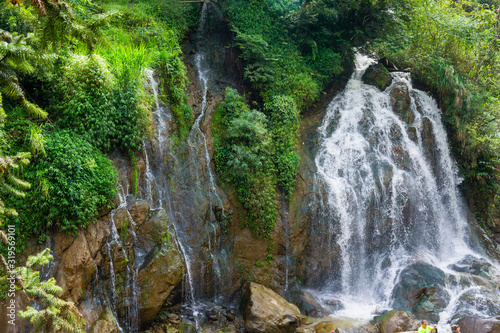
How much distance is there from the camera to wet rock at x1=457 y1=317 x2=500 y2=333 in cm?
865

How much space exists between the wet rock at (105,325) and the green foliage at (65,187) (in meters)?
2.10

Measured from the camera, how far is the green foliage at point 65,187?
6609 millimetres

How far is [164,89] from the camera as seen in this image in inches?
425

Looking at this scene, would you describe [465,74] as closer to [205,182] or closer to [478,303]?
[478,303]

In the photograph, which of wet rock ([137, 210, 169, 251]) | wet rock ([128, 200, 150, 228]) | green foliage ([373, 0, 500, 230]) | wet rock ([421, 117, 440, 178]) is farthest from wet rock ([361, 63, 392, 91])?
wet rock ([128, 200, 150, 228])

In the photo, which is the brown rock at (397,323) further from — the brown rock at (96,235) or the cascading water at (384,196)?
the brown rock at (96,235)

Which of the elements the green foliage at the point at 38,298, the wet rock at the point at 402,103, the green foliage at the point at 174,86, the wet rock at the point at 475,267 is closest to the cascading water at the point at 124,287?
the green foliage at the point at 174,86

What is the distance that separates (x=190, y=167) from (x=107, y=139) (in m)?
2.82

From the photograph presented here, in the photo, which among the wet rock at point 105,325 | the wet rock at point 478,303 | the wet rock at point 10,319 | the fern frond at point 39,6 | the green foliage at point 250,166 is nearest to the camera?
the fern frond at point 39,6

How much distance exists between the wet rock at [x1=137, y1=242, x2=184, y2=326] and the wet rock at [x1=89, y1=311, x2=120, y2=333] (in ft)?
2.95

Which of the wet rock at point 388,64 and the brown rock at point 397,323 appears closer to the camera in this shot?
the brown rock at point 397,323

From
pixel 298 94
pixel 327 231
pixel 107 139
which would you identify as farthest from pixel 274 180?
pixel 107 139

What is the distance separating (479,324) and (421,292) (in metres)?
1.69

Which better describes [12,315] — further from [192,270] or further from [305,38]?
[305,38]
